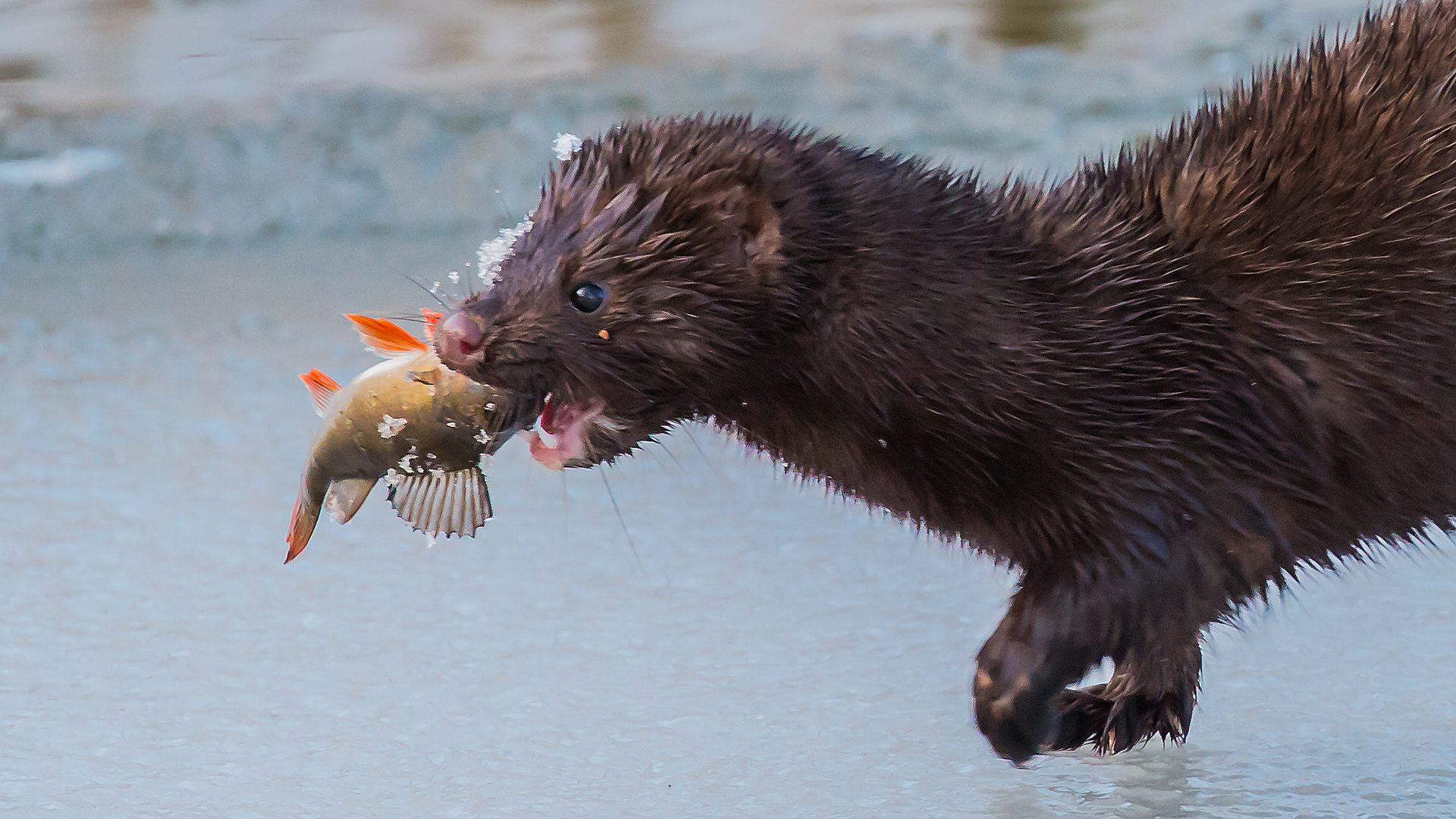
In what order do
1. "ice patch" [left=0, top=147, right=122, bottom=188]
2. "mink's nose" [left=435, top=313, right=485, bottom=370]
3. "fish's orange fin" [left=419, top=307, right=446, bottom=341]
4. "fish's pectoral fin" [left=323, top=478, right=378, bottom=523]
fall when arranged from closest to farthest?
"mink's nose" [left=435, top=313, right=485, bottom=370]
"fish's orange fin" [left=419, top=307, right=446, bottom=341]
"fish's pectoral fin" [left=323, top=478, right=378, bottom=523]
"ice patch" [left=0, top=147, right=122, bottom=188]

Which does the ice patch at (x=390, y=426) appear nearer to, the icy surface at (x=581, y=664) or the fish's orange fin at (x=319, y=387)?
the fish's orange fin at (x=319, y=387)

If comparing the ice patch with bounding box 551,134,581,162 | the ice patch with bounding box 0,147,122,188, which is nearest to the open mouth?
the ice patch with bounding box 551,134,581,162

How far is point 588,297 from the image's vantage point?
1.55 meters

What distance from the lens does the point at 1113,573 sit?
5.34 feet

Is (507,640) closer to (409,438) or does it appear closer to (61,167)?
(409,438)

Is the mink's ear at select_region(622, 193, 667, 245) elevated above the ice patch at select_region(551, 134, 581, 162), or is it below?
below

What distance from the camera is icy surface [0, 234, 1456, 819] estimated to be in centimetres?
179

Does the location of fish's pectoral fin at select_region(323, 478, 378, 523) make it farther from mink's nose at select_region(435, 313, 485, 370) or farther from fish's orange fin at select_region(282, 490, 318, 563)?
mink's nose at select_region(435, 313, 485, 370)

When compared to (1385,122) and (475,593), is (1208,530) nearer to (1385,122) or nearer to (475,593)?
(1385,122)

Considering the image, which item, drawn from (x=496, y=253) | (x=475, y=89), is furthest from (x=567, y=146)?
(x=475, y=89)

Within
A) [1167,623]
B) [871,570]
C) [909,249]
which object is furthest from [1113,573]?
[871,570]

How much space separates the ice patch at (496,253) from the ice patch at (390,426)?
0.15 m

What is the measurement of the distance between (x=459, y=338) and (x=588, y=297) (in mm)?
114

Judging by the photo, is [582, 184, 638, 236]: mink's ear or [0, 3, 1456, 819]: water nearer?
[582, 184, 638, 236]: mink's ear
